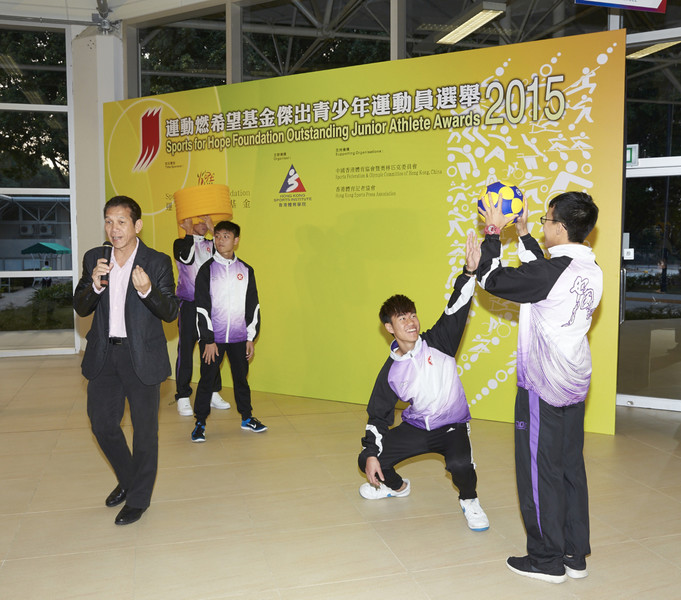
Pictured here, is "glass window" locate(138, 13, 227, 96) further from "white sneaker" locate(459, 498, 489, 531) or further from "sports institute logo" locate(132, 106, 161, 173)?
"white sneaker" locate(459, 498, 489, 531)

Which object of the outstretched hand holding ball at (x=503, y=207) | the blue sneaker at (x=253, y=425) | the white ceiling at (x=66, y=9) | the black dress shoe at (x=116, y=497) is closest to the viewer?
the outstretched hand holding ball at (x=503, y=207)

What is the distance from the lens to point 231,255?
16.0 ft

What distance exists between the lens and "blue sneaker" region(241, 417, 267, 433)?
4.91m

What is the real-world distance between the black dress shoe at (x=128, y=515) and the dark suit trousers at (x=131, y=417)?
2 cm

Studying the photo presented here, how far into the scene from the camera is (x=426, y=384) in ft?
10.6

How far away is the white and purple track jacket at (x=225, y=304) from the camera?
15.4ft

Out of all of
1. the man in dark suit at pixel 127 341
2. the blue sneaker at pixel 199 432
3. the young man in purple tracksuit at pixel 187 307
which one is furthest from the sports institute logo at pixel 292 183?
the man in dark suit at pixel 127 341

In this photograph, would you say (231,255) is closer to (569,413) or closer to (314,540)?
(314,540)

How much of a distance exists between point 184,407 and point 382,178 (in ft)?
8.09

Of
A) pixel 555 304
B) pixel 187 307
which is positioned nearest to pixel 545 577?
pixel 555 304

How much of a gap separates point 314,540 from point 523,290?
154cm

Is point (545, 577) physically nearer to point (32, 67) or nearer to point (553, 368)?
point (553, 368)

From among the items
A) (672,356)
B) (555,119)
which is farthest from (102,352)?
(672,356)

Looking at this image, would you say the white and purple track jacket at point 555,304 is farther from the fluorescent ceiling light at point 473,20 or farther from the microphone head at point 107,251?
the fluorescent ceiling light at point 473,20
